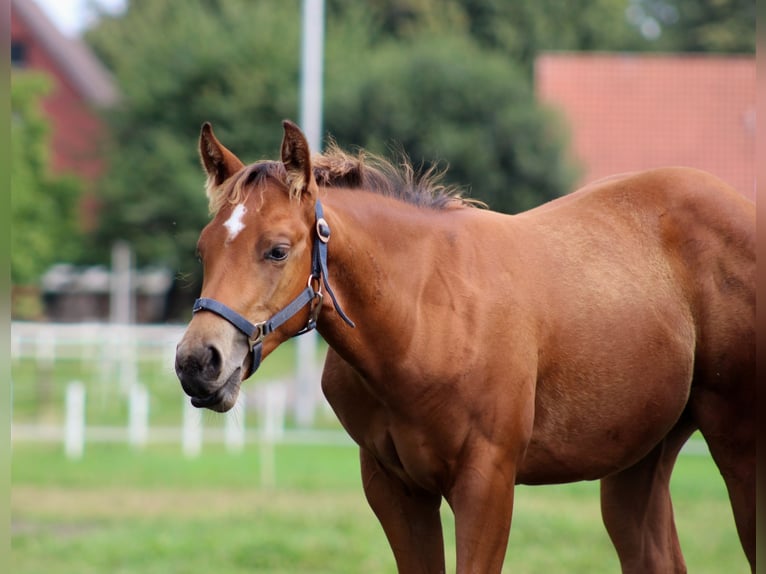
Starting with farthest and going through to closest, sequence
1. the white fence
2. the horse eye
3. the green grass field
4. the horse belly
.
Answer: the white fence < the green grass field < the horse belly < the horse eye

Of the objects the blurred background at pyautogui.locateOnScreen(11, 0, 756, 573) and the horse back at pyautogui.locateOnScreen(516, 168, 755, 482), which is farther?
the blurred background at pyautogui.locateOnScreen(11, 0, 756, 573)

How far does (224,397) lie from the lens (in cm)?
383

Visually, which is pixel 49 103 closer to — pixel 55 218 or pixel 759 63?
pixel 55 218

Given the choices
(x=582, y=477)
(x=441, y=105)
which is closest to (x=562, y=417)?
(x=582, y=477)

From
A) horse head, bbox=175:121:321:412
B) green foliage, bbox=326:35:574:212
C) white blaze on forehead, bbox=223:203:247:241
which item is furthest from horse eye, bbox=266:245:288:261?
green foliage, bbox=326:35:574:212

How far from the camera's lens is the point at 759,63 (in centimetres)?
282

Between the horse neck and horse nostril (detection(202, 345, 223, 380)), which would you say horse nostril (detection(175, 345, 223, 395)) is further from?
the horse neck

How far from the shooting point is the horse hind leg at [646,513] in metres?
5.29

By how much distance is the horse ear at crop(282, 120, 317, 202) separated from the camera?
4008 mm

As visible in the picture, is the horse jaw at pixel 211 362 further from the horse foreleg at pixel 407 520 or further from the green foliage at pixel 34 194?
the green foliage at pixel 34 194

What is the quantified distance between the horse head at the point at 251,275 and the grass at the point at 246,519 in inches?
243

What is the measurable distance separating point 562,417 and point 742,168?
29023 mm

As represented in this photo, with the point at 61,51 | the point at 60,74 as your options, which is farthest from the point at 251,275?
the point at 61,51

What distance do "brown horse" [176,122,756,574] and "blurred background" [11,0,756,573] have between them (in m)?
1.30
